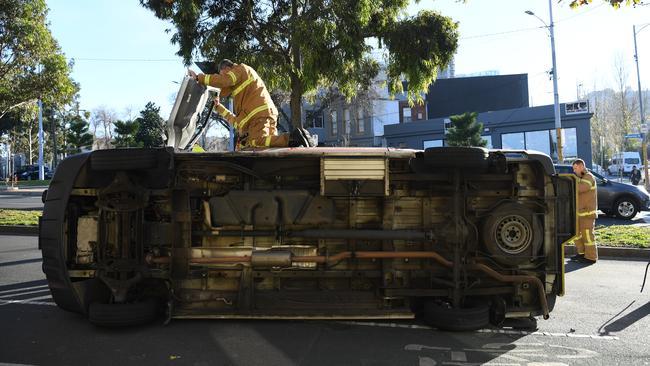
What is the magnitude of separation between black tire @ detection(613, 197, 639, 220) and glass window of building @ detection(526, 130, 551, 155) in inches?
741

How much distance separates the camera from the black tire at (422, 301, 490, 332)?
4.14 meters

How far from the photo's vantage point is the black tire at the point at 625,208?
→ 44.4 ft

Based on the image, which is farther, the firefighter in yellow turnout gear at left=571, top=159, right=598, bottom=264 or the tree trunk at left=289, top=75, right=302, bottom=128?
the tree trunk at left=289, top=75, right=302, bottom=128

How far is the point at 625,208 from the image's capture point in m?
13.6

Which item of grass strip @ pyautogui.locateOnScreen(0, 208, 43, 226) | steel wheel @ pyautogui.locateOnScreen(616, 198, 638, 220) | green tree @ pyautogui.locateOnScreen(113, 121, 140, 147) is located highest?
green tree @ pyautogui.locateOnScreen(113, 121, 140, 147)

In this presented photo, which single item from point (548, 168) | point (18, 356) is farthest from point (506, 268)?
point (18, 356)

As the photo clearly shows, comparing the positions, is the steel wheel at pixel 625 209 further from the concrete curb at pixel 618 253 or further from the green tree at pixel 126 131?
the green tree at pixel 126 131

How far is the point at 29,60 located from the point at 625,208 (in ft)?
53.8

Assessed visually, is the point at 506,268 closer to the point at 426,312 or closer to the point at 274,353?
the point at 426,312

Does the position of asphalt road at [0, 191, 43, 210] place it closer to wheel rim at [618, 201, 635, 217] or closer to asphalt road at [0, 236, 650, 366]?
asphalt road at [0, 236, 650, 366]

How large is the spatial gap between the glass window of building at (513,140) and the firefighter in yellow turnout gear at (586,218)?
25.6m

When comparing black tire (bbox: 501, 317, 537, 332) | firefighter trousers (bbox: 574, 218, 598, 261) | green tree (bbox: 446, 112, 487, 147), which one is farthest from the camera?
green tree (bbox: 446, 112, 487, 147)

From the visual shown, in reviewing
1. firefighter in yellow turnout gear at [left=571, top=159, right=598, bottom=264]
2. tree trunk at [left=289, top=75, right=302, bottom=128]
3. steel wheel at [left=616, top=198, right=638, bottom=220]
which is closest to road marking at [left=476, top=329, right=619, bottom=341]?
firefighter in yellow turnout gear at [left=571, top=159, right=598, bottom=264]

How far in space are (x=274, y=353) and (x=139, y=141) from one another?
1503 inches
